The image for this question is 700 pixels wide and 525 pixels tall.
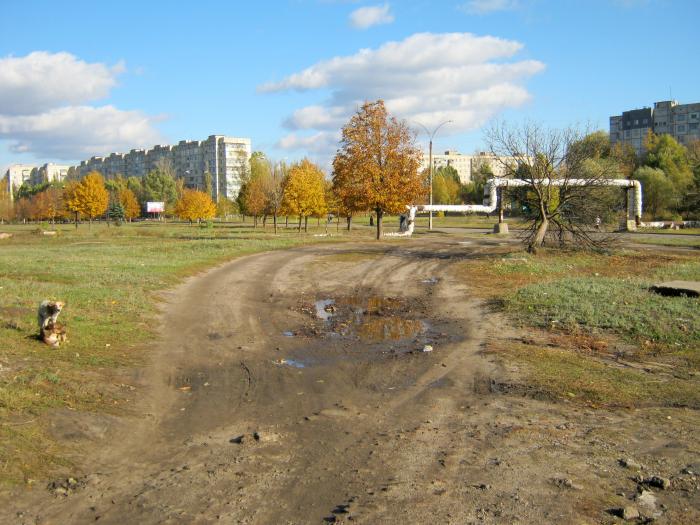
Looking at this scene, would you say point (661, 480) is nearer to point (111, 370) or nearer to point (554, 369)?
point (554, 369)

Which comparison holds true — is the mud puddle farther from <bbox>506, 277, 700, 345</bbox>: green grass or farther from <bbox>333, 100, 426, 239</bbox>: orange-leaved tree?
<bbox>333, 100, 426, 239</bbox>: orange-leaved tree

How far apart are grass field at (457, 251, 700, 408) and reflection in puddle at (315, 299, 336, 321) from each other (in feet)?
14.4

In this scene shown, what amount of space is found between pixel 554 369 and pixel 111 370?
23.2 ft

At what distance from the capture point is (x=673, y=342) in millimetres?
11336

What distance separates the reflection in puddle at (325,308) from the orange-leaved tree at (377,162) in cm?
1991

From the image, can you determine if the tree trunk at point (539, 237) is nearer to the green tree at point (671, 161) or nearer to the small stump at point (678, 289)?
the small stump at point (678, 289)

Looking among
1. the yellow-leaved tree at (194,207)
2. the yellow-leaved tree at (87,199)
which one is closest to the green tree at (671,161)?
the yellow-leaved tree at (194,207)

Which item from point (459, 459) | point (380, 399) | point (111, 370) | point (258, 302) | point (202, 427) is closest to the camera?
point (459, 459)

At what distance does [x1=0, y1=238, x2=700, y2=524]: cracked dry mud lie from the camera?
5.25m

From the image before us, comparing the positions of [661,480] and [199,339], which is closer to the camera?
[661,480]

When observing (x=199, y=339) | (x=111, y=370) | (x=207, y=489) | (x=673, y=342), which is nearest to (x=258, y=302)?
(x=199, y=339)

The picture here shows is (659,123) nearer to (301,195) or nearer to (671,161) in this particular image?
(671,161)

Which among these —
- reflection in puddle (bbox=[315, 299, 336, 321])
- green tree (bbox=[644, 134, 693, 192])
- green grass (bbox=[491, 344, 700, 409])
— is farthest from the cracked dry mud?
green tree (bbox=[644, 134, 693, 192])

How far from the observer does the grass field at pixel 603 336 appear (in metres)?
8.77
